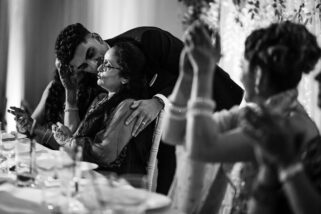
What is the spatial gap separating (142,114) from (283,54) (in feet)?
4.35

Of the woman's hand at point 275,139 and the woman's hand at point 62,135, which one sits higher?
the woman's hand at point 275,139

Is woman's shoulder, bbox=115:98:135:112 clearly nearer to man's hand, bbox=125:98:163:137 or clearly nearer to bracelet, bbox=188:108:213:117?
man's hand, bbox=125:98:163:137

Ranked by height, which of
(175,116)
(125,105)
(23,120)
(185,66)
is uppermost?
(185,66)

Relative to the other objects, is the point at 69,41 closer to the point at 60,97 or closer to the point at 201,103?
the point at 60,97

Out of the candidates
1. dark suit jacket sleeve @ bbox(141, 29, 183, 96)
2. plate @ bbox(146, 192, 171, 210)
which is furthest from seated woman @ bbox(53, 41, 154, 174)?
plate @ bbox(146, 192, 171, 210)

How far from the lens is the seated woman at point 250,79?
4.33 ft

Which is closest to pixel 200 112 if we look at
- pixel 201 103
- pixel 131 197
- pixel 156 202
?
pixel 201 103

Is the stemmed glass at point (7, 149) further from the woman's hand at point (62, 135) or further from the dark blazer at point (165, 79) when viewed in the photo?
the dark blazer at point (165, 79)

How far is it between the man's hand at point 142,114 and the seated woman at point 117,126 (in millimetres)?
25

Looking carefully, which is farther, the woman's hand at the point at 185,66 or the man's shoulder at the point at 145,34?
the man's shoulder at the point at 145,34

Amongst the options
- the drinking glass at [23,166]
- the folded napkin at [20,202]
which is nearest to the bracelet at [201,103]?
the folded napkin at [20,202]

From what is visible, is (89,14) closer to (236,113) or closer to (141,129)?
(141,129)

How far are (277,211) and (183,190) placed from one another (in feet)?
1.61

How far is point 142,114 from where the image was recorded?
2586mm
